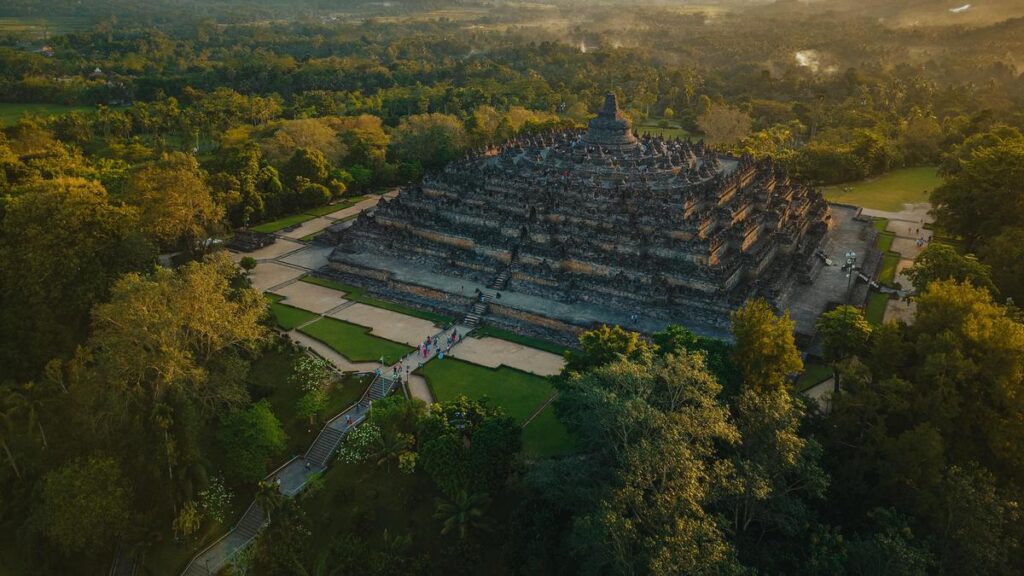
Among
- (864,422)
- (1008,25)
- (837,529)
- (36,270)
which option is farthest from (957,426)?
(1008,25)

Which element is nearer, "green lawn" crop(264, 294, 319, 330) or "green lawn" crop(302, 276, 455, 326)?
"green lawn" crop(264, 294, 319, 330)

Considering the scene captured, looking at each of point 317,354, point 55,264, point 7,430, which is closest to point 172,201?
point 55,264

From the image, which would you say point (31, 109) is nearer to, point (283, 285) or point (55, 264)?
point (283, 285)

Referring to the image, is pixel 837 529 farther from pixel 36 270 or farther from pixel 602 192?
pixel 36 270

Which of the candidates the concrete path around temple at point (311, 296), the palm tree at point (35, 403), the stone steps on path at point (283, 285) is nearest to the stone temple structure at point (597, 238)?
the concrete path around temple at point (311, 296)

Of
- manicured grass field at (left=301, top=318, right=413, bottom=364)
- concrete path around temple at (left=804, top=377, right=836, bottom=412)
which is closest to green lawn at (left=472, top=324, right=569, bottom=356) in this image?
manicured grass field at (left=301, top=318, right=413, bottom=364)

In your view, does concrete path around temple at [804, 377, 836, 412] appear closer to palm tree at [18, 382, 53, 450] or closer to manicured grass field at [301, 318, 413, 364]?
manicured grass field at [301, 318, 413, 364]

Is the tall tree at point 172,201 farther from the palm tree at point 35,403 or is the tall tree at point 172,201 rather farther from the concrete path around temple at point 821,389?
the concrete path around temple at point 821,389
